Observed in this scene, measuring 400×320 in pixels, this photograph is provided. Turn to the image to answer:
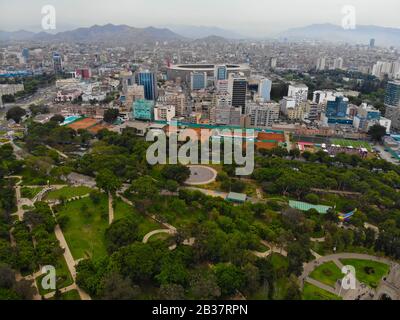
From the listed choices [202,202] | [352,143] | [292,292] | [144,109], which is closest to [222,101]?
[144,109]

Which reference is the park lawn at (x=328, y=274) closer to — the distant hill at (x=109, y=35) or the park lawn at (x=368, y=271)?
the park lawn at (x=368, y=271)

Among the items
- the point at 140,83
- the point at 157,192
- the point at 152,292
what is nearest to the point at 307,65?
the point at 140,83

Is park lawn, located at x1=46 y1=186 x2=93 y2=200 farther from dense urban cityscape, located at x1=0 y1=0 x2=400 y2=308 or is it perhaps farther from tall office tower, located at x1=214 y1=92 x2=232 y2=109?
tall office tower, located at x1=214 y1=92 x2=232 y2=109

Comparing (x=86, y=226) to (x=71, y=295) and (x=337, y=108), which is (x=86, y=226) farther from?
(x=337, y=108)

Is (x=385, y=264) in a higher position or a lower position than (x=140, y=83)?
lower
